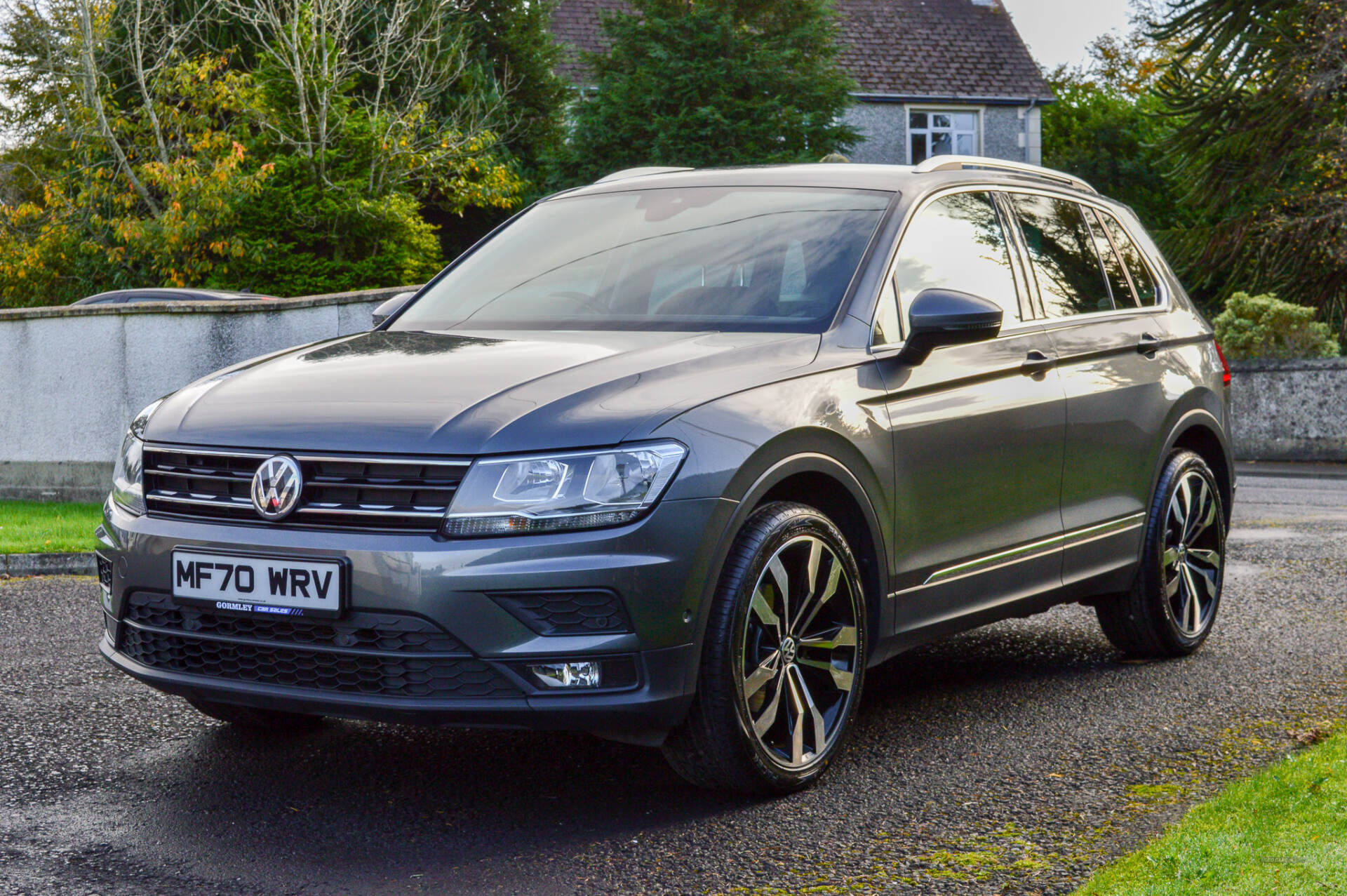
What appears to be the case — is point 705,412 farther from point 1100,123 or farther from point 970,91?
point 1100,123

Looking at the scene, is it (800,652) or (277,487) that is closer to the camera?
(277,487)

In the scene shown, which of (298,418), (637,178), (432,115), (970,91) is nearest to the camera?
(298,418)

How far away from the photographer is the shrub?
1848 cm

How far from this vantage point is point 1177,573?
6008 millimetres

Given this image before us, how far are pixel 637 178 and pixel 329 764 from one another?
8.05 ft

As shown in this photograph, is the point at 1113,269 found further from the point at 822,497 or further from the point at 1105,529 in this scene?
the point at 822,497

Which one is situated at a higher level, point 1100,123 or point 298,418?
point 1100,123

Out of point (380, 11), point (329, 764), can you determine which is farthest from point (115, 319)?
point (380, 11)

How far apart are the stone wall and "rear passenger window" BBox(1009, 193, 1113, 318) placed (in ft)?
43.6

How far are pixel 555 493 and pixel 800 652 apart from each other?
969 millimetres

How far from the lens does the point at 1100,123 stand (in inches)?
1577

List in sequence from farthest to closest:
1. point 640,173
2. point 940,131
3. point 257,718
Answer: point 940,131 < point 640,173 < point 257,718

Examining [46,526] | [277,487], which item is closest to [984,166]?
[277,487]

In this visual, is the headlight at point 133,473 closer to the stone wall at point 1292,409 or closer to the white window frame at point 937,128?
the stone wall at point 1292,409
